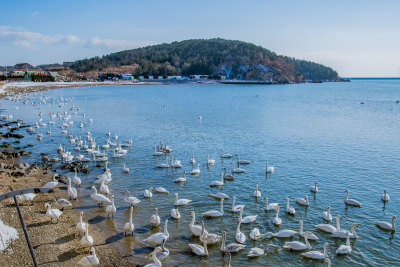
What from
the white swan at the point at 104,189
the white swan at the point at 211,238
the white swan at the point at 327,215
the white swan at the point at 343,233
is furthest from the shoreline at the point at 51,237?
the white swan at the point at 327,215

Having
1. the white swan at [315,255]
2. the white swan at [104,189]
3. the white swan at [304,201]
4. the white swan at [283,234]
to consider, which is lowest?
the white swan at [315,255]

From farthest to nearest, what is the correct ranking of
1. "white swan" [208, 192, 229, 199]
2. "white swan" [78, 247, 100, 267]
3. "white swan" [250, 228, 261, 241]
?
"white swan" [208, 192, 229, 199] → "white swan" [250, 228, 261, 241] → "white swan" [78, 247, 100, 267]

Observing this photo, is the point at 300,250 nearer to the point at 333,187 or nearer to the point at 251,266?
the point at 251,266

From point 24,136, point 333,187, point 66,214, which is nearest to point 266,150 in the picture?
point 333,187

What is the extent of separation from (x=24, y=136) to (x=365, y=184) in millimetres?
33636

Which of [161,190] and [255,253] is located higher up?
[161,190]

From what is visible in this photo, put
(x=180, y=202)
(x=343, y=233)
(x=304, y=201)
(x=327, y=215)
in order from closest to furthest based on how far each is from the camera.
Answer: (x=343, y=233), (x=327, y=215), (x=180, y=202), (x=304, y=201)

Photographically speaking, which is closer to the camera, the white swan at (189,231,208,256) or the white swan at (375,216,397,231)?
the white swan at (189,231,208,256)

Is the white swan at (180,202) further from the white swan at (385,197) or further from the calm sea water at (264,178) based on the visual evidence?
the white swan at (385,197)

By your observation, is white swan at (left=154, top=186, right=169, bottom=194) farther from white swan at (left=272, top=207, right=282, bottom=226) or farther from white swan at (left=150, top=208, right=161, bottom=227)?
white swan at (left=272, top=207, right=282, bottom=226)

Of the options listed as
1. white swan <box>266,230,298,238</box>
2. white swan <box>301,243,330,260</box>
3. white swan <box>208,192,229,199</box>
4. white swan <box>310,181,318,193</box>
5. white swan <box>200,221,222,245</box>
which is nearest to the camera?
white swan <box>301,243,330,260</box>

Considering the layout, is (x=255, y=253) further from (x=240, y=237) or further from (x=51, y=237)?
(x=51, y=237)

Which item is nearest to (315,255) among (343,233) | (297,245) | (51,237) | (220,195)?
(297,245)


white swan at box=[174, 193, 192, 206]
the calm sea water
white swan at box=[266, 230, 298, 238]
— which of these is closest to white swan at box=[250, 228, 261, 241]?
the calm sea water
